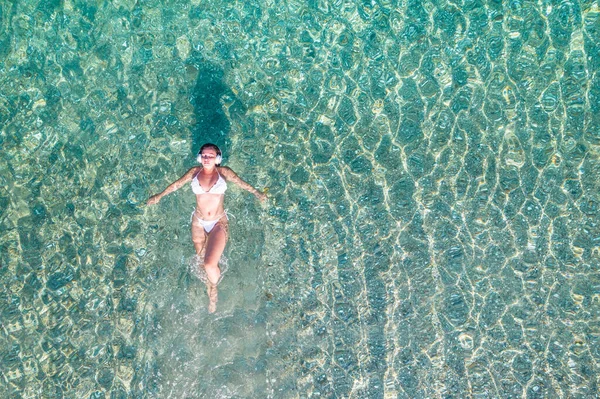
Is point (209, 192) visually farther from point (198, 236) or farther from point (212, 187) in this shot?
point (198, 236)

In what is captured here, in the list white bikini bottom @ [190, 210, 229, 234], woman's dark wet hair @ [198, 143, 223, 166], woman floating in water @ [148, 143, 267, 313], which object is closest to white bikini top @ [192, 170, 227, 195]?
woman floating in water @ [148, 143, 267, 313]

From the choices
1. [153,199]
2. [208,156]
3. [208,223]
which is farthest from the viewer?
[208,223]

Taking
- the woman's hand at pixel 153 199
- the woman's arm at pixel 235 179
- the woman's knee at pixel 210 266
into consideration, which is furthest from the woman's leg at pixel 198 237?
the woman's arm at pixel 235 179

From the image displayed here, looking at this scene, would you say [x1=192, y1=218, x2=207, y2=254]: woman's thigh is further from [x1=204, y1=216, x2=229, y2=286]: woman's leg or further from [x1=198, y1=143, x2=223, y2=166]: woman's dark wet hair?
[x1=198, y1=143, x2=223, y2=166]: woman's dark wet hair

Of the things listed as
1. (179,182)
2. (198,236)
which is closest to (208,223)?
(198,236)

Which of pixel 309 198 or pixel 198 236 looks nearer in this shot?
pixel 198 236

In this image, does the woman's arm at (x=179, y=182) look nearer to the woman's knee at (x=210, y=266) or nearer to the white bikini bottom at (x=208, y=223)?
the white bikini bottom at (x=208, y=223)

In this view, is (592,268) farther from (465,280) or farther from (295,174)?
(295,174)
